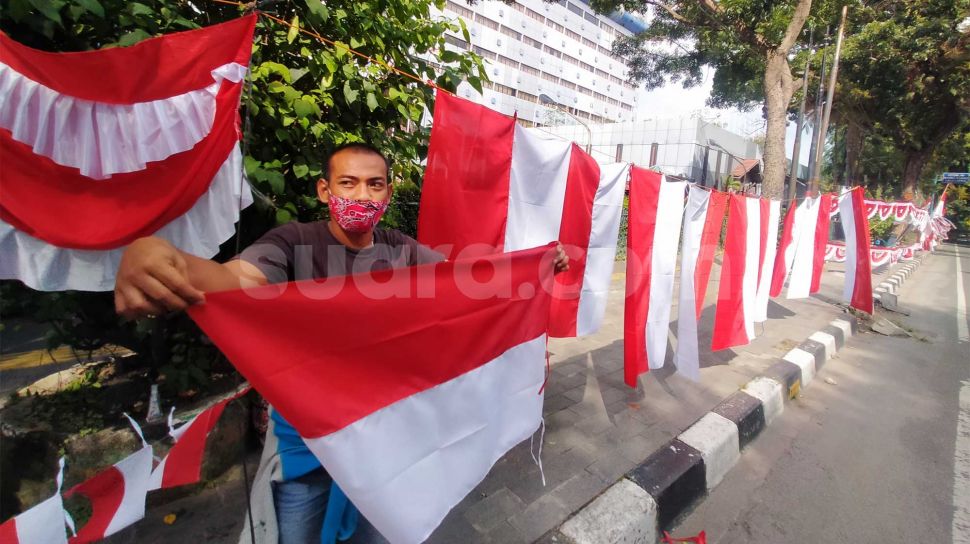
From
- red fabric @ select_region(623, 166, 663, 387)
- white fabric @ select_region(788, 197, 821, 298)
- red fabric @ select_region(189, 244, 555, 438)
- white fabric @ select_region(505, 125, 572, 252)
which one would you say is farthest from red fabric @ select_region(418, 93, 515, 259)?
white fabric @ select_region(788, 197, 821, 298)

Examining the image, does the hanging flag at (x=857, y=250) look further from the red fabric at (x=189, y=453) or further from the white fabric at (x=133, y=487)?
the white fabric at (x=133, y=487)

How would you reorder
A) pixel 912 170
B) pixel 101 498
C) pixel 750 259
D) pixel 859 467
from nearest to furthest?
pixel 101 498 < pixel 859 467 < pixel 750 259 < pixel 912 170

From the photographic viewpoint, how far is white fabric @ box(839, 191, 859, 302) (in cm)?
549

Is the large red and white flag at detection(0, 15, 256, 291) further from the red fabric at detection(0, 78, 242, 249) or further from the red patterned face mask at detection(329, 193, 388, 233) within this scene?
the red patterned face mask at detection(329, 193, 388, 233)

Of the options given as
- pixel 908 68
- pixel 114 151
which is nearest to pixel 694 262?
pixel 114 151

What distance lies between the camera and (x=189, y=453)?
199cm

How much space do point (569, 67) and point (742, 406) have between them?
3040 inches

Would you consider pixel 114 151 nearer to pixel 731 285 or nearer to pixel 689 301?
pixel 689 301

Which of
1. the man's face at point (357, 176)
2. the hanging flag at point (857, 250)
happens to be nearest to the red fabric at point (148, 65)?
the man's face at point (357, 176)

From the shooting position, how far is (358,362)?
4.43 feet

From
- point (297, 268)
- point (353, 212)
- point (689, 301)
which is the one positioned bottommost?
point (689, 301)

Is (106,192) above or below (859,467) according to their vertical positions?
above

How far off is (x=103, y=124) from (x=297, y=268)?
1073 millimetres

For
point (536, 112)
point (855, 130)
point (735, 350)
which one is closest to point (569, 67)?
point (536, 112)
